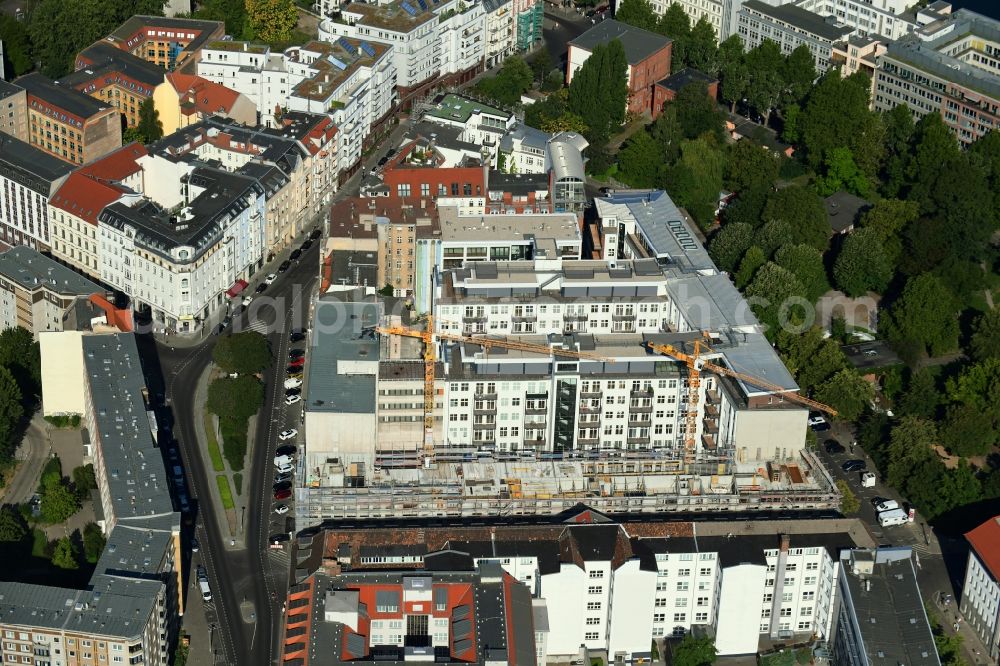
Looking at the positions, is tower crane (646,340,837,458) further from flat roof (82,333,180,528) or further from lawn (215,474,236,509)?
flat roof (82,333,180,528)

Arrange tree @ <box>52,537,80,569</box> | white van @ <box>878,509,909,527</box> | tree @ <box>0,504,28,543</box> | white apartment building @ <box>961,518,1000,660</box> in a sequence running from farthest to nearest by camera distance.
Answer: white van @ <box>878,509,909,527</box>
tree @ <box>0,504,28,543</box>
tree @ <box>52,537,80,569</box>
white apartment building @ <box>961,518,1000,660</box>

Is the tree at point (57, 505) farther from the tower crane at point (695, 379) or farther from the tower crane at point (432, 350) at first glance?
the tower crane at point (695, 379)

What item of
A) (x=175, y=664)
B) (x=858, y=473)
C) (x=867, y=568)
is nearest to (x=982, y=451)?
(x=858, y=473)

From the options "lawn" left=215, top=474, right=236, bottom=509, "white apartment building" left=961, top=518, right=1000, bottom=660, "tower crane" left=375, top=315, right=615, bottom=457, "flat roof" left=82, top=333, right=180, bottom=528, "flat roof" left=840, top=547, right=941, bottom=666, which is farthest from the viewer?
"lawn" left=215, top=474, right=236, bottom=509

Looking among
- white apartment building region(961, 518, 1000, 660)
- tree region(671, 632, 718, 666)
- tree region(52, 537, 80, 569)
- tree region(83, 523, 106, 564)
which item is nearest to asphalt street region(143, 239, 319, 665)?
tree region(83, 523, 106, 564)

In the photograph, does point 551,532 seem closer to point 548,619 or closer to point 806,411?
point 548,619

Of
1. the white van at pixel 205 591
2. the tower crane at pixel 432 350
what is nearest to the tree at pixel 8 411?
the white van at pixel 205 591

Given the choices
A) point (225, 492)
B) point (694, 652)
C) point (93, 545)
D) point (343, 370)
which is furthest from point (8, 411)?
point (694, 652)
